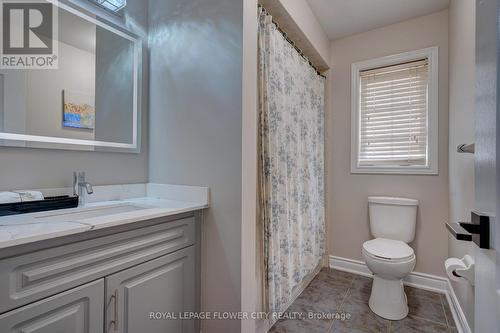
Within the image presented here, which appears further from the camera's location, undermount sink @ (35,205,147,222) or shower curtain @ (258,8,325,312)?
shower curtain @ (258,8,325,312)

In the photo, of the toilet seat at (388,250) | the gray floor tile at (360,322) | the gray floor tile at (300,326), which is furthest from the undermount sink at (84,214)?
the toilet seat at (388,250)

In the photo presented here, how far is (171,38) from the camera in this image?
157cm

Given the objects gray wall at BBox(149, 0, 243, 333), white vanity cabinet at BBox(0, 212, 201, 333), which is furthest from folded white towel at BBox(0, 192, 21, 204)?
gray wall at BBox(149, 0, 243, 333)

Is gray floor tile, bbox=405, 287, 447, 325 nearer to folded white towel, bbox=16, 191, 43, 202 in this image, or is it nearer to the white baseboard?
the white baseboard

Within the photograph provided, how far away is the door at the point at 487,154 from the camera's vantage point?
1.57ft

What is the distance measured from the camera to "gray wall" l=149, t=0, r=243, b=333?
128cm

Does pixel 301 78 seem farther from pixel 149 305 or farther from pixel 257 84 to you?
pixel 149 305

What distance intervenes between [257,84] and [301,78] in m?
0.69

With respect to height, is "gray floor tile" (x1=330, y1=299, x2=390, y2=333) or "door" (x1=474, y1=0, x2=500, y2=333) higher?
"door" (x1=474, y1=0, x2=500, y2=333)

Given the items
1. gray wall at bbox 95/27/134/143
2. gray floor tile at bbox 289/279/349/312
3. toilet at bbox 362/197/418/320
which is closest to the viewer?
gray wall at bbox 95/27/134/143

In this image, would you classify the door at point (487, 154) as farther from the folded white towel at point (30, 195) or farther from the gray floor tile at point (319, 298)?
the folded white towel at point (30, 195)

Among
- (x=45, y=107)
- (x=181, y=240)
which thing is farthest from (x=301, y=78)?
(x=45, y=107)

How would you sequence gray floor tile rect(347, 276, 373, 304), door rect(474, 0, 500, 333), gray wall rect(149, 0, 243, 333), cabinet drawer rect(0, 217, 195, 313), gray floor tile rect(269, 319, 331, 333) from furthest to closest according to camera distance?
gray floor tile rect(347, 276, 373, 304) → gray floor tile rect(269, 319, 331, 333) → gray wall rect(149, 0, 243, 333) → cabinet drawer rect(0, 217, 195, 313) → door rect(474, 0, 500, 333)

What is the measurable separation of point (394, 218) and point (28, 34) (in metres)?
2.85
